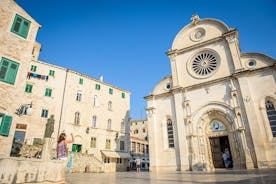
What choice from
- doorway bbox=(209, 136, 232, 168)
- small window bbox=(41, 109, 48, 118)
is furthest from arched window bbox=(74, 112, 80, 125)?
doorway bbox=(209, 136, 232, 168)

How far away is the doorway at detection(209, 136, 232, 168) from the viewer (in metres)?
18.5

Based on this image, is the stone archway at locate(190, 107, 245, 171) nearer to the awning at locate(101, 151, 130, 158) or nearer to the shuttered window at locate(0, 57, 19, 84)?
the awning at locate(101, 151, 130, 158)

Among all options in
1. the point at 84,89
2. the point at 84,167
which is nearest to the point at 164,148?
the point at 84,167

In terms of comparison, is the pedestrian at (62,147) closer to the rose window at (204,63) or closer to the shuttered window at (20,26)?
the shuttered window at (20,26)

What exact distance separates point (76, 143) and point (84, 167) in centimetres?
456

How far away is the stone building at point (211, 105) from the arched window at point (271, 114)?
70 mm

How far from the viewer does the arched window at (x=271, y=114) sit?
51.5 feet

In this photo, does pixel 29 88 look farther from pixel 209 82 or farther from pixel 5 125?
pixel 209 82

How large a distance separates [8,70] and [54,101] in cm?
1445

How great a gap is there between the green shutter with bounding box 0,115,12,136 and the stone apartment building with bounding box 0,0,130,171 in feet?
0.19

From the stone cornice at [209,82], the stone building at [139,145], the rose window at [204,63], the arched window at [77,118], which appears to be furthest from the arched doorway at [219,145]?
the stone building at [139,145]

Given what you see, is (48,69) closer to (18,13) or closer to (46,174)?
(18,13)

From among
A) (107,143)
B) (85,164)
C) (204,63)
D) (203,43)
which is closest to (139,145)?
(107,143)

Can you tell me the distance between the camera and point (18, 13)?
12.6 meters
